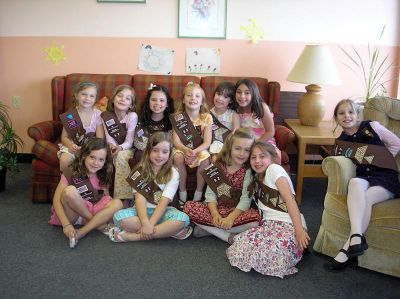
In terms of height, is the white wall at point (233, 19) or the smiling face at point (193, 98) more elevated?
the white wall at point (233, 19)

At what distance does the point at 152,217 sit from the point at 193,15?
1981 mm

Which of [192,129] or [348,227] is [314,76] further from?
[348,227]

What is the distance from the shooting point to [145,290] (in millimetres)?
1839

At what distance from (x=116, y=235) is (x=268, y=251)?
900mm

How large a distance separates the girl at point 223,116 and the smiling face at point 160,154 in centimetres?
51

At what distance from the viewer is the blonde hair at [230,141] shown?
7.57ft

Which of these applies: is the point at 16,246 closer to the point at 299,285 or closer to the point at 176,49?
the point at 299,285

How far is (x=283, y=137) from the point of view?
2908mm

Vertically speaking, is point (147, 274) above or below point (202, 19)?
below

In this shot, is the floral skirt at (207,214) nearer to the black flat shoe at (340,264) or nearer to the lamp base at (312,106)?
the black flat shoe at (340,264)

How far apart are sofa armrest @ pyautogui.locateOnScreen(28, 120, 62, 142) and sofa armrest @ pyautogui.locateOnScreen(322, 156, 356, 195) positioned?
203 centimetres

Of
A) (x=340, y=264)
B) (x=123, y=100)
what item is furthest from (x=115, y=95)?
(x=340, y=264)

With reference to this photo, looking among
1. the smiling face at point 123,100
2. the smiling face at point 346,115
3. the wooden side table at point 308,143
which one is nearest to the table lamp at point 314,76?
the wooden side table at point 308,143

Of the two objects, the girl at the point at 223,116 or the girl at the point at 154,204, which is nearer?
the girl at the point at 154,204
